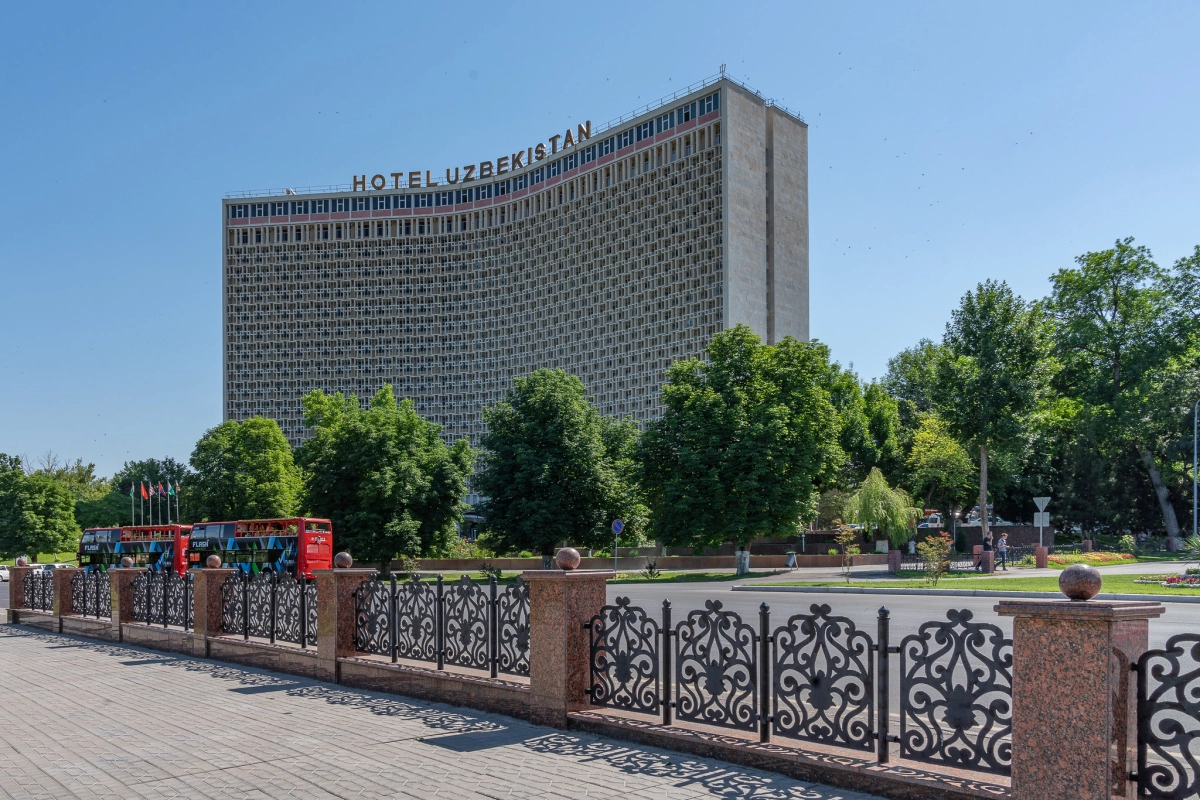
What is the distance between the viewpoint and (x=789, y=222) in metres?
89.7

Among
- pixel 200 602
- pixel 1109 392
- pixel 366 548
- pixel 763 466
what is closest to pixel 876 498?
pixel 763 466

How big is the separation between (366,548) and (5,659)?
1139 inches

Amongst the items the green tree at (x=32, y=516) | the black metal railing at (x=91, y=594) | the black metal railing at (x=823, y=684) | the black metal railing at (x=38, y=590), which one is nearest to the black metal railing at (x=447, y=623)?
the black metal railing at (x=823, y=684)

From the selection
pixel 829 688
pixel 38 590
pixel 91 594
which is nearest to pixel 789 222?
pixel 38 590

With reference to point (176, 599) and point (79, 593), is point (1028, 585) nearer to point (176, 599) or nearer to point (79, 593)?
point (176, 599)

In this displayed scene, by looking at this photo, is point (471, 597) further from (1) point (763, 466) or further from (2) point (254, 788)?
(1) point (763, 466)

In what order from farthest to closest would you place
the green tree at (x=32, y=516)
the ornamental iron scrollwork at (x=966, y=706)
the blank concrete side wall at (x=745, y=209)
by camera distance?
the blank concrete side wall at (x=745, y=209), the green tree at (x=32, y=516), the ornamental iron scrollwork at (x=966, y=706)

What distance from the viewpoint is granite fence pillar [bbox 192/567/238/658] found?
50.3 ft

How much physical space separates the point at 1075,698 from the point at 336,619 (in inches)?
358

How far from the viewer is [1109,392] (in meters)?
59.2

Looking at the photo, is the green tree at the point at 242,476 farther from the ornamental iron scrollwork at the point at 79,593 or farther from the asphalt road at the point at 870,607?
the ornamental iron scrollwork at the point at 79,593

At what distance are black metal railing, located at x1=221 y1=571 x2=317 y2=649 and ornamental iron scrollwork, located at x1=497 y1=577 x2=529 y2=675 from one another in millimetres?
4342

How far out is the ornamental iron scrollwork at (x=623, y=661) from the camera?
818 cm

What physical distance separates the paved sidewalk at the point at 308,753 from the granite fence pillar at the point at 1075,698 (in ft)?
4.26
